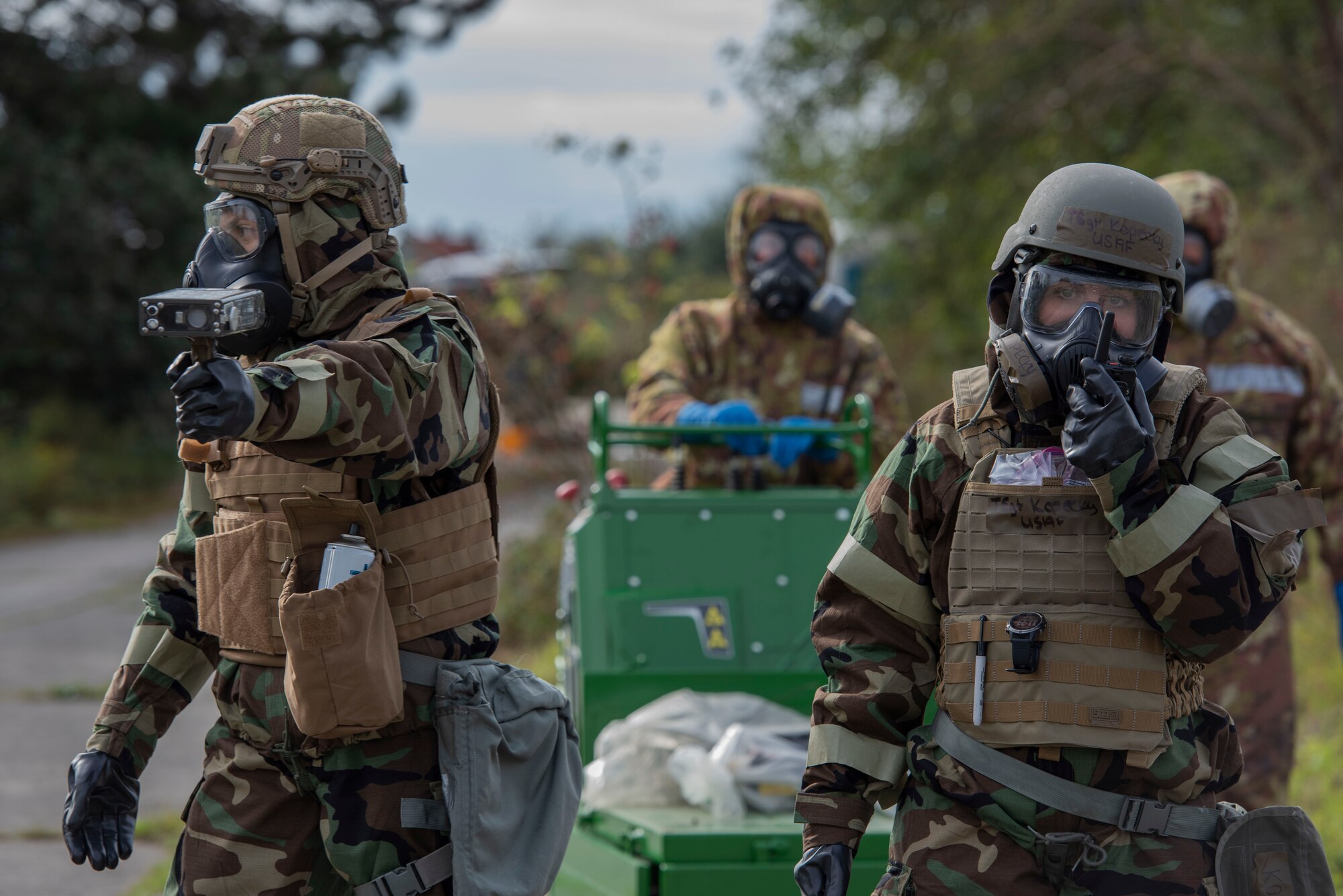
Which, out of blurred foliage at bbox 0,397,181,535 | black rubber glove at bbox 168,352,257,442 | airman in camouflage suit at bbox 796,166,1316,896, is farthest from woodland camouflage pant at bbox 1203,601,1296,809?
blurred foliage at bbox 0,397,181,535

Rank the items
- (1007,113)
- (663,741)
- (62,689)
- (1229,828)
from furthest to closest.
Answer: (1007,113)
(62,689)
(663,741)
(1229,828)

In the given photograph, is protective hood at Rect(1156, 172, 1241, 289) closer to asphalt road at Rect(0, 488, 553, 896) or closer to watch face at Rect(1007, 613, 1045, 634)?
watch face at Rect(1007, 613, 1045, 634)

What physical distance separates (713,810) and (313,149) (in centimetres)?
216

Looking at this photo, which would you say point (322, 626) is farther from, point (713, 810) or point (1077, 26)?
point (1077, 26)

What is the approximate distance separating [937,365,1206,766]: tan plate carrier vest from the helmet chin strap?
1.34 metres

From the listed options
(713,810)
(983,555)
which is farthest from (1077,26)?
(983,555)

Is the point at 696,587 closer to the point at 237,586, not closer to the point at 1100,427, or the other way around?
the point at 237,586

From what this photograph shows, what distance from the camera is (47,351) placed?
19.2m

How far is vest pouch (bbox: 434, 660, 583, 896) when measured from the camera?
3148 millimetres

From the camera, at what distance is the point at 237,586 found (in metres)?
3.20

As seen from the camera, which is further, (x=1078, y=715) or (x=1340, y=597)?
(x=1340, y=597)

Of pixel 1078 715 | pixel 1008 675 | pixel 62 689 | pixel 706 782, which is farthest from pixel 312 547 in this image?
pixel 62 689

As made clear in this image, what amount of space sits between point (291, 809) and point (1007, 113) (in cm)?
1273

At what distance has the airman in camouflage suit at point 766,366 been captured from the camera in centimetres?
579
